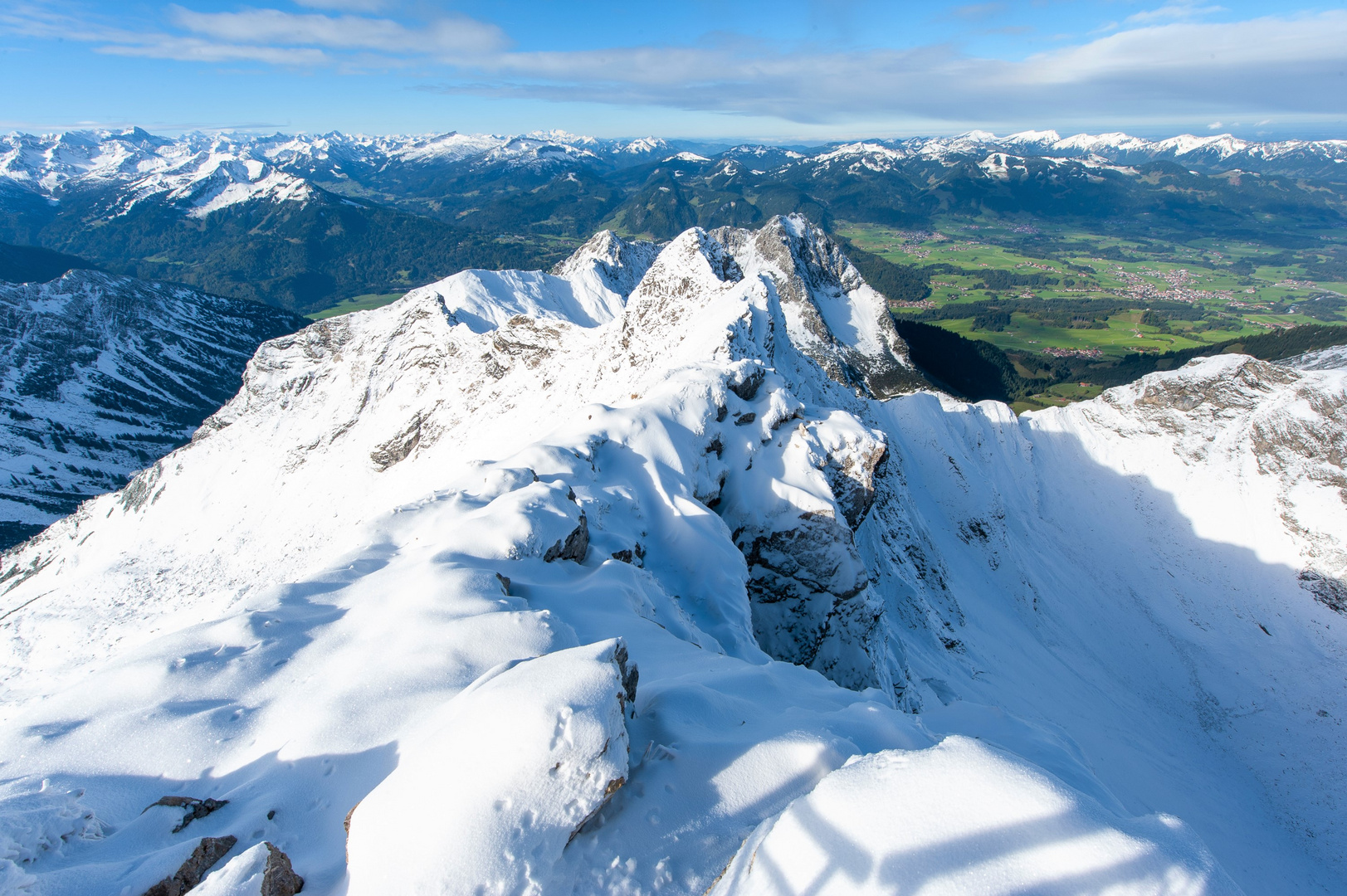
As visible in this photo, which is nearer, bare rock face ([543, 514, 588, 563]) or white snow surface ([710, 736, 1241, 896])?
white snow surface ([710, 736, 1241, 896])

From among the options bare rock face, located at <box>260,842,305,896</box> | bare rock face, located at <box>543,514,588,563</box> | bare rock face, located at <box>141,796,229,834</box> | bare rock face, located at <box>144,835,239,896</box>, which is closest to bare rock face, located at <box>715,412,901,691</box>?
bare rock face, located at <box>543,514,588,563</box>

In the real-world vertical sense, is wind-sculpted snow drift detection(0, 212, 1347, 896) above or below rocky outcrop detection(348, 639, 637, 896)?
below

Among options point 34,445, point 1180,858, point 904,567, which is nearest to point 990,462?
point 904,567

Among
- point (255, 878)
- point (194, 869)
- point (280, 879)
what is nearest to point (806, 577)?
point (280, 879)

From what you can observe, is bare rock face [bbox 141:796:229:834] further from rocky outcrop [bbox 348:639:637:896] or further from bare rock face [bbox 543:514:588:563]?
bare rock face [bbox 543:514:588:563]

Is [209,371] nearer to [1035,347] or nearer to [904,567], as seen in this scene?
[904,567]

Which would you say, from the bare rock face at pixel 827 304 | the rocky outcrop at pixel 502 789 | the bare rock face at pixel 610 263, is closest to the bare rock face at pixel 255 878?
the rocky outcrop at pixel 502 789
